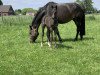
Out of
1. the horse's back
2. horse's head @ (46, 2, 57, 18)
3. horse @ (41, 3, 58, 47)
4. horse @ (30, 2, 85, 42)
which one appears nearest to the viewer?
horse @ (41, 3, 58, 47)

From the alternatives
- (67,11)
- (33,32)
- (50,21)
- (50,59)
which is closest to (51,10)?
(50,21)

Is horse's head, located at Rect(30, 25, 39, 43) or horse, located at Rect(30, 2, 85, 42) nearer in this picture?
horse, located at Rect(30, 2, 85, 42)

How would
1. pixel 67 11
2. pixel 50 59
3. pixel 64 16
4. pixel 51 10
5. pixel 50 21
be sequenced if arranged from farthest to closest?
1. pixel 67 11
2. pixel 64 16
3. pixel 51 10
4. pixel 50 21
5. pixel 50 59

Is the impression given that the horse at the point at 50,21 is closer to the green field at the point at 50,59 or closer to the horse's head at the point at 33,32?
the green field at the point at 50,59

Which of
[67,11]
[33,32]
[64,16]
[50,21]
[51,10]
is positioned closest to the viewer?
[50,21]

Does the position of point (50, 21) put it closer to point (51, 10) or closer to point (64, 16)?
point (51, 10)

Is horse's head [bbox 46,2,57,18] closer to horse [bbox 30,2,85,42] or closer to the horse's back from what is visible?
horse [bbox 30,2,85,42]

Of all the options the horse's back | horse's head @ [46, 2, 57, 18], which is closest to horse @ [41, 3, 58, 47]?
horse's head @ [46, 2, 57, 18]

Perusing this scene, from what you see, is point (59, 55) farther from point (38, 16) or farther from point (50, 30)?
point (38, 16)

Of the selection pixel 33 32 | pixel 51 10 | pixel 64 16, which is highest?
pixel 51 10

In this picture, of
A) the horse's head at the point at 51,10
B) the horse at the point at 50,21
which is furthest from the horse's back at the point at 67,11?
the horse at the point at 50,21

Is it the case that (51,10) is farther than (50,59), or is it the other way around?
(51,10)

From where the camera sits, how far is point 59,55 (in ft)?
42.2

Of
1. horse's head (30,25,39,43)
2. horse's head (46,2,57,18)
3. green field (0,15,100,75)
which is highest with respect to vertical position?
horse's head (46,2,57,18)
